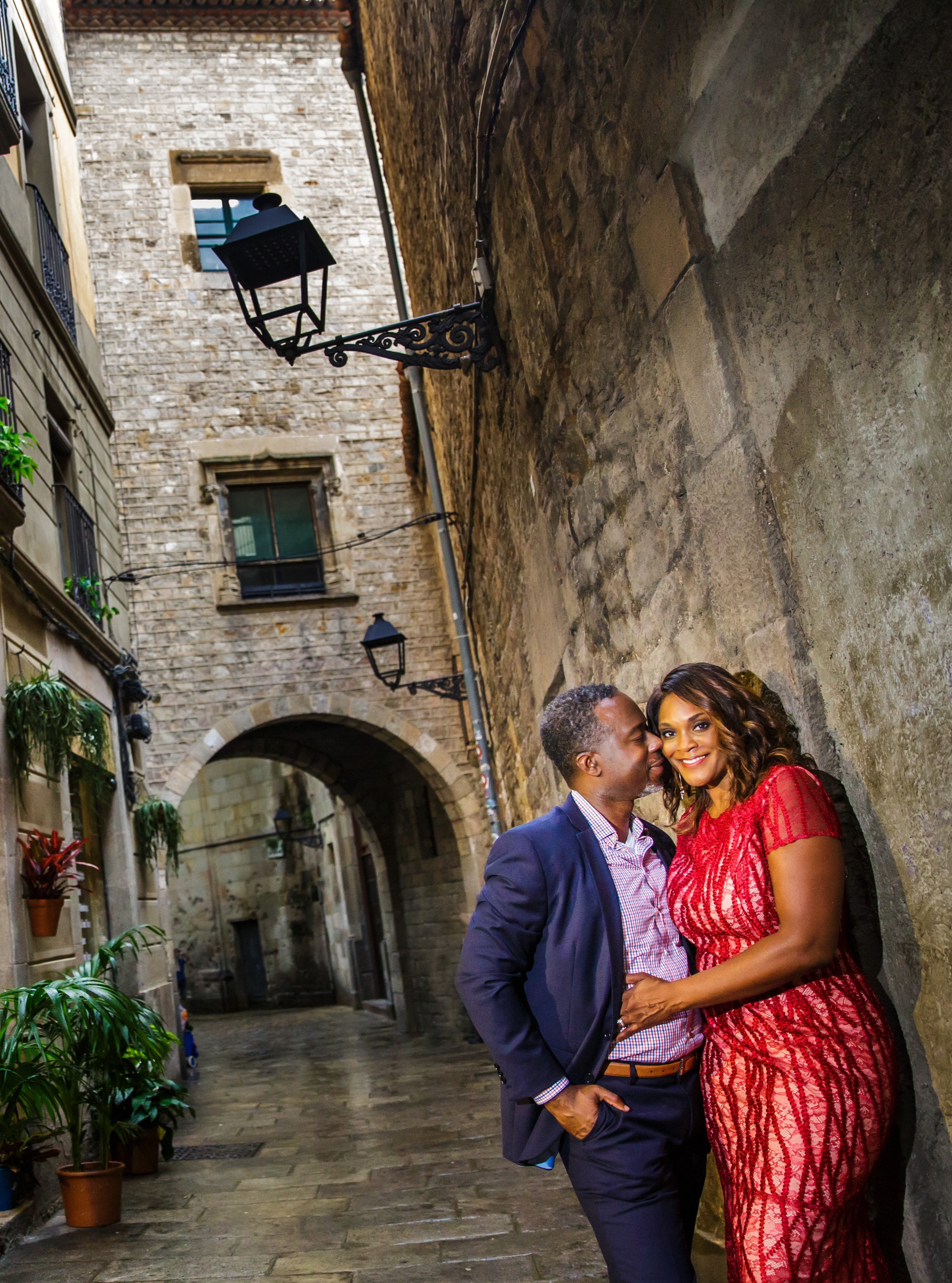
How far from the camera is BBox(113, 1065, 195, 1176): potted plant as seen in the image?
5.85 metres

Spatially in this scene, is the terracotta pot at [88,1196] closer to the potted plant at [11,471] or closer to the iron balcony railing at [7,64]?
the potted plant at [11,471]

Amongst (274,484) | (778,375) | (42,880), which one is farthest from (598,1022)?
(274,484)

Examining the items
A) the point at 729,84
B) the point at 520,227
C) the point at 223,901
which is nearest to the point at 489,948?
the point at 729,84

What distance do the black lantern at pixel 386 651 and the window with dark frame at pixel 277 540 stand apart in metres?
1.07

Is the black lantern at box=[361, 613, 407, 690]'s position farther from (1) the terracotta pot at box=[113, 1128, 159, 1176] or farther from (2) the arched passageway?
(1) the terracotta pot at box=[113, 1128, 159, 1176]

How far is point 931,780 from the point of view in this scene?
175 cm

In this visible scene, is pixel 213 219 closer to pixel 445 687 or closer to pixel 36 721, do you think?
pixel 445 687

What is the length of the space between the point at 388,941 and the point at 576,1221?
10.3 metres

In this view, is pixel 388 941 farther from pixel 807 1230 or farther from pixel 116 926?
pixel 807 1230

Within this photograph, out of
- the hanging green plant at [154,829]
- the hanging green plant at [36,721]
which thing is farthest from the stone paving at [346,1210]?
the hanging green plant at [36,721]

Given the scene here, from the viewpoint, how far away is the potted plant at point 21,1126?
4.48 metres

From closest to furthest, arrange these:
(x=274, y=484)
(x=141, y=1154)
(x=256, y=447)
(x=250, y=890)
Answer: (x=141, y=1154), (x=256, y=447), (x=274, y=484), (x=250, y=890)

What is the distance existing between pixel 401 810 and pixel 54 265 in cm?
760

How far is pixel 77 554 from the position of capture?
323 inches
